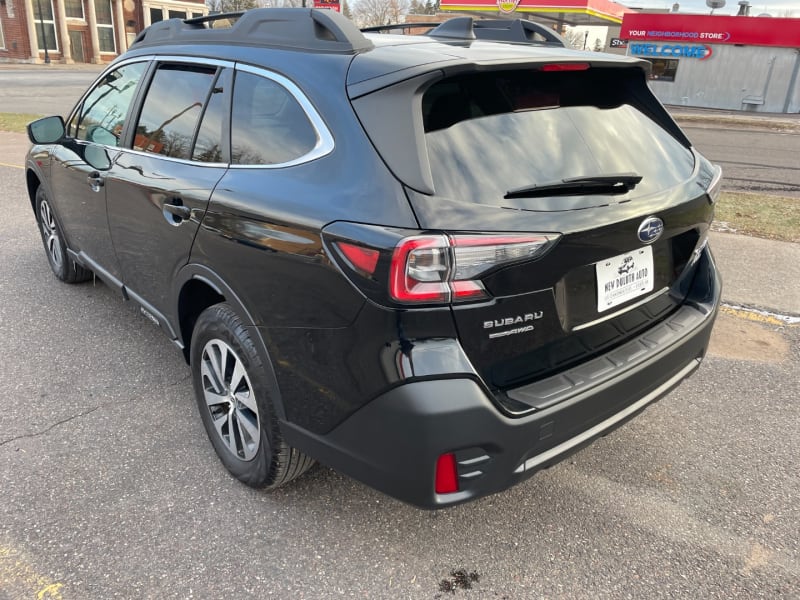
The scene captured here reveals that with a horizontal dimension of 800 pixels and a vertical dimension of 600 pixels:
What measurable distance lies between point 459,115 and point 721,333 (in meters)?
3.06

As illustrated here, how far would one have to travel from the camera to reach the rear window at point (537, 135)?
80.7 inches

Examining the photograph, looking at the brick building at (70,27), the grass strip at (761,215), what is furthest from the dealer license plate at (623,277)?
the brick building at (70,27)

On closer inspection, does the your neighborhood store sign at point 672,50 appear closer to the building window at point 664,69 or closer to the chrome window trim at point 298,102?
the building window at point 664,69

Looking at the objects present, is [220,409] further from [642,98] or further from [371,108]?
[642,98]

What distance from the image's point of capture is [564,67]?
7.68 ft

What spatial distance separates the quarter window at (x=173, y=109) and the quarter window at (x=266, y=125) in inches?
9.5

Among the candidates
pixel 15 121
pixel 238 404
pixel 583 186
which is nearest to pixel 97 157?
pixel 238 404

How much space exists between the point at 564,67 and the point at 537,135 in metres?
0.31

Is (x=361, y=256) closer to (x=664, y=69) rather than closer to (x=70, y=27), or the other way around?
(x=664, y=69)

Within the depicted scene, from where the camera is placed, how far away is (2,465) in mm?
2865

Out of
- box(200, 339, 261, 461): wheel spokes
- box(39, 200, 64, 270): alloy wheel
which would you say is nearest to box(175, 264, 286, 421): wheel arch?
box(200, 339, 261, 461): wheel spokes

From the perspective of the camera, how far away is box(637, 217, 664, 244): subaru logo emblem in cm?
230

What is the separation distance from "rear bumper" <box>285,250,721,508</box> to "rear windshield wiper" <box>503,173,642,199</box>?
61cm

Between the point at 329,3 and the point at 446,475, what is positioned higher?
the point at 329,3
